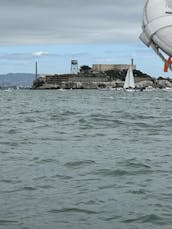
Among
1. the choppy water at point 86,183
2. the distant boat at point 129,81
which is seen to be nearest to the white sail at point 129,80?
the distant boat at point 129,81

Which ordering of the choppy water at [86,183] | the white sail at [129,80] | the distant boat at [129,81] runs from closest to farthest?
the choppy water at [86,183]
the white sail at [129,80]
the distant boat at [129,81]

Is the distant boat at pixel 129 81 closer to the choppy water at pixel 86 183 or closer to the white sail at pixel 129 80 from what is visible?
the white sail at pixel 129 80

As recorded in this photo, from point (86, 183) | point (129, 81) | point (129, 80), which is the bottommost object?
point (86, 183)

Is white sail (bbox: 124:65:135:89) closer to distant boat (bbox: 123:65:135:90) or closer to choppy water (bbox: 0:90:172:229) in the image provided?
distant boat (bbox: 123:65:135:90)

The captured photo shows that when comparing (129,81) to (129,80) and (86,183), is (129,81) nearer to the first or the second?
(129,80)

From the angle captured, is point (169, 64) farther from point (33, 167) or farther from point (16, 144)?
point (16, 144)

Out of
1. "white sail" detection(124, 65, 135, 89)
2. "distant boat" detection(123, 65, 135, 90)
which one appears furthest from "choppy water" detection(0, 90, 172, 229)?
"distant boat" detection(123, 65, 135, 90)

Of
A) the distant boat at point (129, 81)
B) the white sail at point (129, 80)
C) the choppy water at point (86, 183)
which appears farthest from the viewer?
the distant boat at point (129, 81)

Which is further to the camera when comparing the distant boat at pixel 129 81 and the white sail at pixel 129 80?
the distant boat at pixel 129 81

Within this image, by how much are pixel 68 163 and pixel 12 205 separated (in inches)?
219

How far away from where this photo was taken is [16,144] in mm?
22703

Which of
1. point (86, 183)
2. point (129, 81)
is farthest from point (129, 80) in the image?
point (86, 183)

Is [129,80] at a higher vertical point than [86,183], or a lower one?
higher

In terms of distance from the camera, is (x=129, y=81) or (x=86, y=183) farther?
(x=129, y=81)
